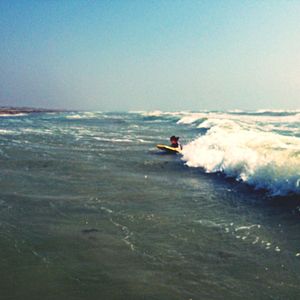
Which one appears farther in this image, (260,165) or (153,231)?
(260,165)

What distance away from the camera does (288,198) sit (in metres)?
11.0

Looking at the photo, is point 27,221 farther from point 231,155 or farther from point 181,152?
point 181,152

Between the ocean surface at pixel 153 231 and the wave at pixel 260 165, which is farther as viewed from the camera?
the wave at pixel 260 165

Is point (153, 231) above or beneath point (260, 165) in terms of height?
beneath

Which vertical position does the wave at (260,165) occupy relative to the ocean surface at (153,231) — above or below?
above

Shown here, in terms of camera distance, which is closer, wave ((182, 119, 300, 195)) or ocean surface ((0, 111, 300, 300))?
ocean surface ((0, 111, 300, 300))

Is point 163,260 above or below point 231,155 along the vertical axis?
below

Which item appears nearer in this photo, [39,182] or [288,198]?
[288,198]

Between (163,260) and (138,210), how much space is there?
313 cm

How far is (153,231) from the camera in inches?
324

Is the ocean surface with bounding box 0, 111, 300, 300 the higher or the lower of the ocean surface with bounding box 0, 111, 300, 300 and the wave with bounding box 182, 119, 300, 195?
the lower

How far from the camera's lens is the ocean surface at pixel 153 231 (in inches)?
230

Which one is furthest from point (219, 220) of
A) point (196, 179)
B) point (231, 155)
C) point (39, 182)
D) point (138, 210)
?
point (231, 155)

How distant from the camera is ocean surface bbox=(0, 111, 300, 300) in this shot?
5840 millimetres
